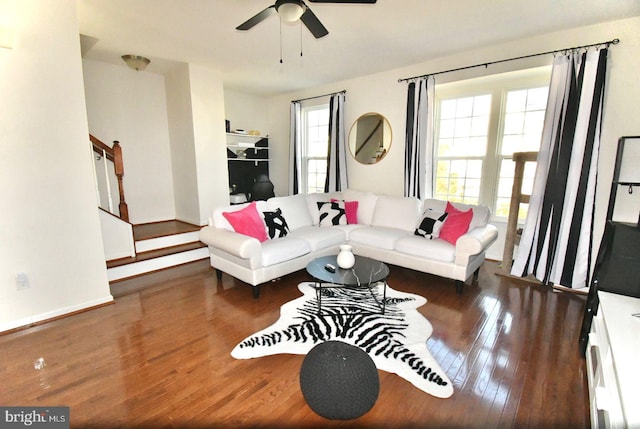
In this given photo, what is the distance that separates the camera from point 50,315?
8.36 feet

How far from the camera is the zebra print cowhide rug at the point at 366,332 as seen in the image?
1.94 meters

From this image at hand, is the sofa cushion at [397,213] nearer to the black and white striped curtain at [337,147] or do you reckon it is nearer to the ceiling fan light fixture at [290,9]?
the black and white striped curtain at [337,147]

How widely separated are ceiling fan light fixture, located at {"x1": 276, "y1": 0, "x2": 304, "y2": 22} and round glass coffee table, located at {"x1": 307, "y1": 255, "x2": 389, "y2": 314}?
2.01 metres

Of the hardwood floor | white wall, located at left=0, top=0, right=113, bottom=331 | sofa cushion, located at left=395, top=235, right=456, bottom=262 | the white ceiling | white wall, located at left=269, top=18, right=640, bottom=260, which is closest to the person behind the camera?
the hardwood floor

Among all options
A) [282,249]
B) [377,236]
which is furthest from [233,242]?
[377,236]

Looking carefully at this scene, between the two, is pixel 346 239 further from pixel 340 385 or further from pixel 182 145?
pixel 182 145

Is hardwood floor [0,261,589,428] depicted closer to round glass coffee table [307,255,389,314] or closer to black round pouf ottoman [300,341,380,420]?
black round pouf ottoman [300,341,380,420]

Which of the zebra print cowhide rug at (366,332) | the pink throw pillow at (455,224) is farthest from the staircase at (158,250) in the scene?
the pink throw pillow at (455,224)

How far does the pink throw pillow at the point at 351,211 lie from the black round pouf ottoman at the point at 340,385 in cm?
280

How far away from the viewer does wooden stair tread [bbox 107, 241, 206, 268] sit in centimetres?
344

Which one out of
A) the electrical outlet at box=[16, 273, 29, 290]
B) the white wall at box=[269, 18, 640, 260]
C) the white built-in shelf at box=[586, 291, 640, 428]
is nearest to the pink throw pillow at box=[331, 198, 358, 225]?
the white wall at box=[269, 18, 640, 260]

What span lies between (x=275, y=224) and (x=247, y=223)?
38 cm

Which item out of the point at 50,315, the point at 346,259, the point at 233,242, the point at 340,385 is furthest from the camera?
the point at 233,242

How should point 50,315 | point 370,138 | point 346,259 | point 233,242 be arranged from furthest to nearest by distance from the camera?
1. point 370,138
2. point 233,242
3. point 346,259
4. point 50,315
